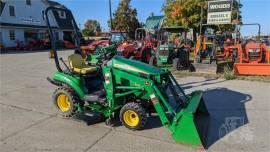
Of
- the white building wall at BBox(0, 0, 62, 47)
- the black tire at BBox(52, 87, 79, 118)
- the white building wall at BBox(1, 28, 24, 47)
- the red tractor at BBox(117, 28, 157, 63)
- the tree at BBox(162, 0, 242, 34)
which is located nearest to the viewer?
the black tire at BBox(52, 87, 79, 118)

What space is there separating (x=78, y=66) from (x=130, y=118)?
1732 mm

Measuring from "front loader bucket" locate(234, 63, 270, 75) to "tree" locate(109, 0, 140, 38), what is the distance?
35105mm

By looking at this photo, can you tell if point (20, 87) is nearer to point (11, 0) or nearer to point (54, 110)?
point (54, 110)

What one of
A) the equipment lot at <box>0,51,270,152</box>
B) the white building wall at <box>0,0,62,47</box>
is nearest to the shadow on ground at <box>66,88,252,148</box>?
the equipment lot at <box>0,51,270,152</box>

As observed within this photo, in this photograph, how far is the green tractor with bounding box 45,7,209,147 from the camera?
3.92 meters

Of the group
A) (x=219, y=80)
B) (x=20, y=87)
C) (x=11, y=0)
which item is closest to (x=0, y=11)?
(x=11, y=0)

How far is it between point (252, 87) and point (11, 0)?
30.9m

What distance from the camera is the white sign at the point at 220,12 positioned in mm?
10383

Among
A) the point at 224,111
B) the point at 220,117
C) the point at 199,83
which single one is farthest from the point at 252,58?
the point at 220,117

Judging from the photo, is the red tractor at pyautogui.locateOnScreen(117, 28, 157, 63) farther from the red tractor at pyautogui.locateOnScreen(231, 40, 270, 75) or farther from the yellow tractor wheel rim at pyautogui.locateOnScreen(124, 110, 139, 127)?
the yellow tractor wheel rim at pyautogui.locateOnScreen(124, 110, 139, 127)

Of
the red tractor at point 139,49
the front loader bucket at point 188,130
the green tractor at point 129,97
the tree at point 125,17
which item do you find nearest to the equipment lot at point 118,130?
the front loader bucket at point 188,130

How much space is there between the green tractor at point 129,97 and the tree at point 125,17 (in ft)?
128

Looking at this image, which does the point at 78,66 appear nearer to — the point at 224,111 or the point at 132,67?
the point at 132,67

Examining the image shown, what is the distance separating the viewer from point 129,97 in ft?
15.2
